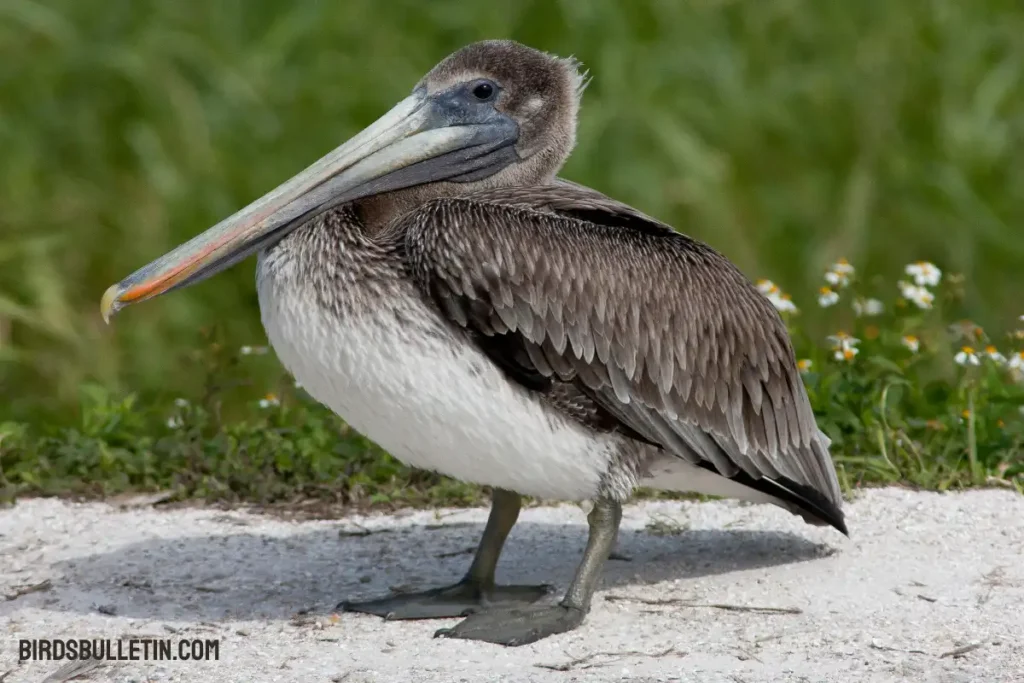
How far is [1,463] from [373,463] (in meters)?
1.26

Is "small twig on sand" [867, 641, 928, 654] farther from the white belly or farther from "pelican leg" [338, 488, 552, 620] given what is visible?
"pelican leg" [338, 488, 552, 620]

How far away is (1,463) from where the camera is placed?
5660 millimetres

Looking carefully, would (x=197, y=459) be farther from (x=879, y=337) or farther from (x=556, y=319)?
(x=879, y=337)

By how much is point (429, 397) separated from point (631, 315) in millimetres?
614

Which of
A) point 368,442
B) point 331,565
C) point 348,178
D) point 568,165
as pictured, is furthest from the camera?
point 568,165

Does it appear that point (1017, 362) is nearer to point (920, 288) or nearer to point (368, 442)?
point (920, 288)

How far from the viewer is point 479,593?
4.61 m

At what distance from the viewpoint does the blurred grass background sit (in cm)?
748

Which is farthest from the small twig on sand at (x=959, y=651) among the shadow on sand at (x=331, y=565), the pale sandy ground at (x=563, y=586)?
the shadow on sand at (x=331, y=565)

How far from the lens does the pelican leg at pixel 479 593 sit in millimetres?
4512

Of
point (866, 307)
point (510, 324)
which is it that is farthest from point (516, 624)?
point (866, 307)

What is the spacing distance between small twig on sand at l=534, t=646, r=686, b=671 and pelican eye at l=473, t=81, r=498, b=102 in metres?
1.54

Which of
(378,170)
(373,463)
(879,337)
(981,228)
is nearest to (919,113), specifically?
(981,228)

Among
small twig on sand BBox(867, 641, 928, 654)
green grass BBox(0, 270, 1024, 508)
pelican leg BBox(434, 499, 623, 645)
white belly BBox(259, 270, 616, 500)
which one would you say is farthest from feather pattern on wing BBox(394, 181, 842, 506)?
green grass BBox(0, 270, 1024, 508)
